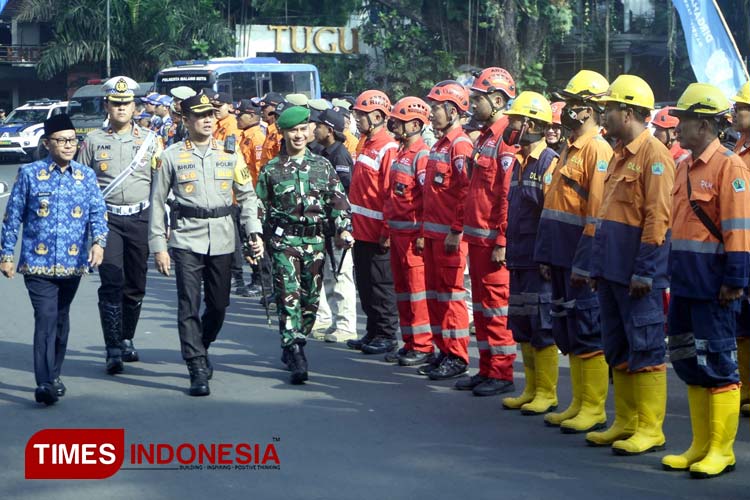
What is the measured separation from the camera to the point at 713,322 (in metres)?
6.88

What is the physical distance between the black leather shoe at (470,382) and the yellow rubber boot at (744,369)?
1.90 m

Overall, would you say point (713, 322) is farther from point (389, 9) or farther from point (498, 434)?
point (389, 9)

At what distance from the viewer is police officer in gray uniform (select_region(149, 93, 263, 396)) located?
948 cm

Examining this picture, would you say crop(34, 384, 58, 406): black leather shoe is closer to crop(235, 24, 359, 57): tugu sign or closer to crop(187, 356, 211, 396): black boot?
crop(187, 356, 211, 396): black boot

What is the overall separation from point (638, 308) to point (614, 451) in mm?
907

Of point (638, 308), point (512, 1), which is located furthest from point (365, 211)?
point (512, 1)

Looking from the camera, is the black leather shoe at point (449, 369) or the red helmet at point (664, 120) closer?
the black leather shoe at point (449, 369)

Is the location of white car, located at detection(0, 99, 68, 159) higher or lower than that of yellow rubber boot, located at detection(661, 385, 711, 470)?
higher

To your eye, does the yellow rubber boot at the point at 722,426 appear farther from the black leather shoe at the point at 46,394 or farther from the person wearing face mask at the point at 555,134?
the black leather shoe at the point at 46,394

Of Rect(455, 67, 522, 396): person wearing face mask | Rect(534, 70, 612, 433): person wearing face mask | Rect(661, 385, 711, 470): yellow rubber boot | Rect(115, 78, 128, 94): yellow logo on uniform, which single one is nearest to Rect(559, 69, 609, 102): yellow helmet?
Rect(534, 70, 612, 433): person wearing face mask

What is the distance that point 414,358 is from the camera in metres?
10.7

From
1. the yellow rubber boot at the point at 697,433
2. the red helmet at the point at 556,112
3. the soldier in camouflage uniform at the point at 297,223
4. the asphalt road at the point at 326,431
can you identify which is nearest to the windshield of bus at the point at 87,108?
the asphalt road at the point at 326,431

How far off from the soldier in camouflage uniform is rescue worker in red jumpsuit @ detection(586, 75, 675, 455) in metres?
2.88

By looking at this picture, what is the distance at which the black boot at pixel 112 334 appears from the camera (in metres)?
10.2
